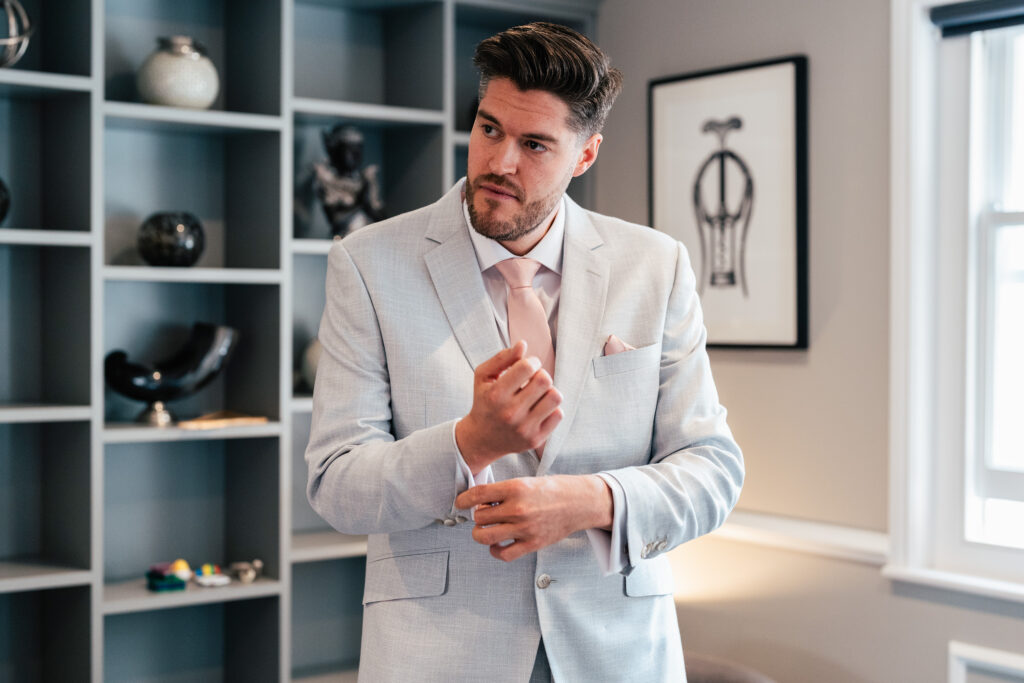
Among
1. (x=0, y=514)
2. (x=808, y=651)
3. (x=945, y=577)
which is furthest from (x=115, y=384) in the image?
(x=945, y=577)

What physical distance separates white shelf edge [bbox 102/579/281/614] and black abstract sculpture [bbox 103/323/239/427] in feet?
1.54

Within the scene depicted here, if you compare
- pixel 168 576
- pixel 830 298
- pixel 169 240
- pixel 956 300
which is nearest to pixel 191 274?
pixel 169 240

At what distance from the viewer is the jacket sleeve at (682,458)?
1255 millimetres

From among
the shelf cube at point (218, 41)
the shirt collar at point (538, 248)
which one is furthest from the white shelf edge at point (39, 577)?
the shirt collar at point (538, 248)

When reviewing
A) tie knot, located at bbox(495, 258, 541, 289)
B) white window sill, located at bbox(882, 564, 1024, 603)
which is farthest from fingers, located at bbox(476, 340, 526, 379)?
white window sill, located at bbox(882, 564, 1024, 603)

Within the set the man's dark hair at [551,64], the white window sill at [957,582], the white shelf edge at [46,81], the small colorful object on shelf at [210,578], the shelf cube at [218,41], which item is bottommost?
the small colorful object on shelf at [210,578]

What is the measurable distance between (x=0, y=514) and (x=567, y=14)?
2.35 meters

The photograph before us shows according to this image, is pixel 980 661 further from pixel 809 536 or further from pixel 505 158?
pixel 505 158

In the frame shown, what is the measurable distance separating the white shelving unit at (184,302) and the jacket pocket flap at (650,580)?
1.70 m

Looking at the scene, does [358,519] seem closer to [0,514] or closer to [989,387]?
[989,387]

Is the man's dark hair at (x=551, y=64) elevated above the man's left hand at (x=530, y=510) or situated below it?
above

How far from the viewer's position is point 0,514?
2.83 metres

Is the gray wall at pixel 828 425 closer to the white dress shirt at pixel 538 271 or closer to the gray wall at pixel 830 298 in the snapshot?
the gray wall at pixel 830 298

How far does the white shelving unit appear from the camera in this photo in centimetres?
271
